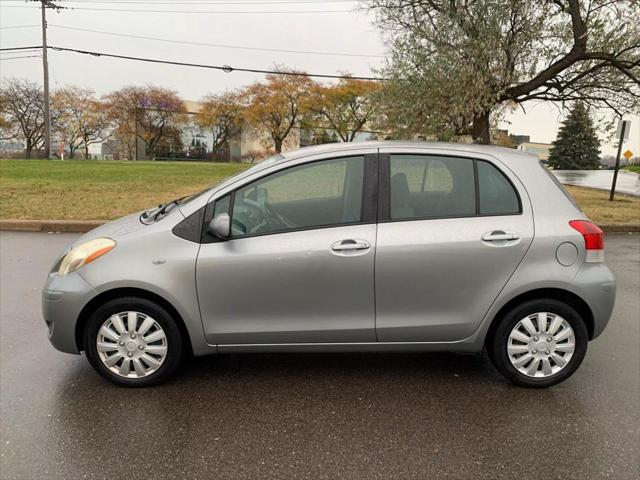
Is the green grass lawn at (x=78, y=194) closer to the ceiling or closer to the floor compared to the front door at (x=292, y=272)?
closer to the floor

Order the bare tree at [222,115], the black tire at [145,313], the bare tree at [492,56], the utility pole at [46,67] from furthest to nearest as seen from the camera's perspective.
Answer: the bare tree at [222,115]
the utility pole at [46,67]
the bare tree at [492,56]
the black tire at [145,313]

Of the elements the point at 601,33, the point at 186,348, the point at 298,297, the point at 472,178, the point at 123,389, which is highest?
the point at 601,33

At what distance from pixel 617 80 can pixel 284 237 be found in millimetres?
15320

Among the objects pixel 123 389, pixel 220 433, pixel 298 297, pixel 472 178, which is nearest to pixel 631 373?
pixel 472 178

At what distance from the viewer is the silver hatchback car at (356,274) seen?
3.16 meters

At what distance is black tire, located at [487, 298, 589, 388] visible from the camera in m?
3.29

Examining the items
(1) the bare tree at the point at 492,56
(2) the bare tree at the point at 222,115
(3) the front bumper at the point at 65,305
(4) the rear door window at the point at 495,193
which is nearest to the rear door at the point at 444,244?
(4) the rear door window at the point at 495,193

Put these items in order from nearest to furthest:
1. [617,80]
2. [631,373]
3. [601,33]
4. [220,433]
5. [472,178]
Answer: [220,433], [472,178], [631,373], [601,33], [617,80]

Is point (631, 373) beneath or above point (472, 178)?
beneath

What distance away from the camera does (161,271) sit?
3.15 meters

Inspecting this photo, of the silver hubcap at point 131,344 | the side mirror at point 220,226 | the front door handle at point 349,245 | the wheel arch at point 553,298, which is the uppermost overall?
the side mirror at point 220,226

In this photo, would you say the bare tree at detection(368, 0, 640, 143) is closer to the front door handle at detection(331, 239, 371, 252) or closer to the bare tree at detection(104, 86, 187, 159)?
the front door handle at detection(331, 239, 371, 252)

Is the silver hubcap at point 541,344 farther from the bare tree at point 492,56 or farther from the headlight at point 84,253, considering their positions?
the bare tree at point 492,56

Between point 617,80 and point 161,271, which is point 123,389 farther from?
point 617,80
